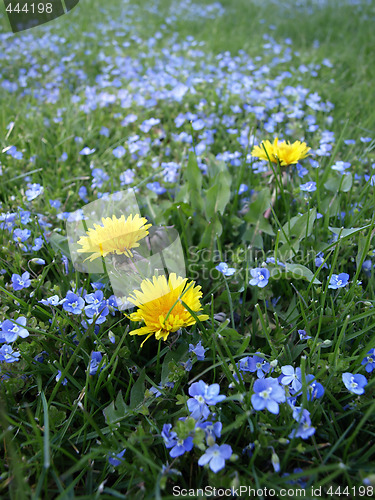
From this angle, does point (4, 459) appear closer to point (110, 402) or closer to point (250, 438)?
point (110, 402)

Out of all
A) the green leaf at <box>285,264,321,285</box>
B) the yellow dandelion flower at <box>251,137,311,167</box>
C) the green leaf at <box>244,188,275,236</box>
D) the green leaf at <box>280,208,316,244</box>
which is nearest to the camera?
the green leaf at <box>285,264,321,285</box>

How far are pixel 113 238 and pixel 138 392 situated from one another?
520 mm

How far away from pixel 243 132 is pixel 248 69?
1556 mm

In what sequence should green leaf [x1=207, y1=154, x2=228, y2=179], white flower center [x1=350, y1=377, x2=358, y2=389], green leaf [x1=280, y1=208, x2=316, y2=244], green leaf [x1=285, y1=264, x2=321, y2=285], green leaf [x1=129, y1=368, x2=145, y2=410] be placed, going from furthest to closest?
1. green leaf [x1=207, y1=154, x2=228, y2=179]
2. green leaf [x1=280, y1=208, x2=316, y2=244]
3. green leaf [x1=285, y1=264, x2=321, y2=285]
4. green leaf [x1=129, y1=368, x2=145, y2=410]
5. white flower center [x1=350, y1=377, x2=358, y2=389]

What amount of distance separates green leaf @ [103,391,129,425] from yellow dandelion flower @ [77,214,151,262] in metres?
0.47

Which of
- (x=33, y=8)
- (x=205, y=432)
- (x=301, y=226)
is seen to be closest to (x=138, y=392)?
(x=205, y=432)

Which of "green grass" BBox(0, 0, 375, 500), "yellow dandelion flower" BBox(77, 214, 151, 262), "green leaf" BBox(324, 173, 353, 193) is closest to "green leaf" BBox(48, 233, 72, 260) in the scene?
"green grass" BBox(0, 0, 375, 500)

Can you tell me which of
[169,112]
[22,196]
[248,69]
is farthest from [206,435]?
[248,69]

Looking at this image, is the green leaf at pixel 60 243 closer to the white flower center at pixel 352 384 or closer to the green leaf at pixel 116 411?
the green leaf at pixel 116 411

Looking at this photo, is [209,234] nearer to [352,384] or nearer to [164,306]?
[164,306]

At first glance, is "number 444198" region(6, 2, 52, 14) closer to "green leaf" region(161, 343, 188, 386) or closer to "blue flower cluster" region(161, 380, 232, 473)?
"green leaf" region(161, 343, 188, 386)

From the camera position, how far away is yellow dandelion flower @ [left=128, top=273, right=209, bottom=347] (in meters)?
1.25

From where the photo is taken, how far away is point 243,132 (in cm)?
281

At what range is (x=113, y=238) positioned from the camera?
140 cm
